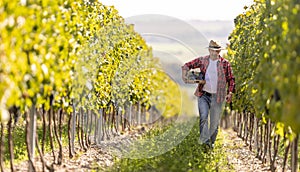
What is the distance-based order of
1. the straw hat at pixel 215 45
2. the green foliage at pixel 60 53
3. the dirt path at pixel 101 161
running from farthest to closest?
the straw hat at pixel 215 45 < the dirt path at pixel 101 161 < the green foliage at pixel 60 53

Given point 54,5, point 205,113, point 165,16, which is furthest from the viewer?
point 165,16

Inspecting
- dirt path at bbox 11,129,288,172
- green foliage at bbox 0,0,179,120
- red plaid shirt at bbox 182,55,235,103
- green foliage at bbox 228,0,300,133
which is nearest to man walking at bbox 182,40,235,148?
red plaid shirt at bbox 182,55,235,103

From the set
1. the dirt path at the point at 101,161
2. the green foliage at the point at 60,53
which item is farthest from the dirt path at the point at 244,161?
the green foliage at the point at 60,53

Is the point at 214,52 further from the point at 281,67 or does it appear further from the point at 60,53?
the point at 281,67

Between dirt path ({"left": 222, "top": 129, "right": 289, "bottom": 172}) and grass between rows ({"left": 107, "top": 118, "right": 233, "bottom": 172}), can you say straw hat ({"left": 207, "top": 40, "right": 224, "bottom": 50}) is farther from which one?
dirt path ({"left": 222, "top": 129, "right": 289, "bottom": 172})

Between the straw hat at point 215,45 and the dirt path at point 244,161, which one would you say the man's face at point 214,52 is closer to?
the straw hat at point 215,45

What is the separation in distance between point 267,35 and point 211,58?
3.06 metres

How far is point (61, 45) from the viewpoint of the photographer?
795 centimetres

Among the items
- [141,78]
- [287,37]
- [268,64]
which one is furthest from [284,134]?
[141,78]

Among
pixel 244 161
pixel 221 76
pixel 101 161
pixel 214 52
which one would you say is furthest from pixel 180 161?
pixel 244 161

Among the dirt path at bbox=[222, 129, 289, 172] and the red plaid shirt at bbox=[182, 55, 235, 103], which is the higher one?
the red plaid shirt at bbox=[182, 55, 235, 103]

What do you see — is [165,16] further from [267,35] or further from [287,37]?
[287,37]

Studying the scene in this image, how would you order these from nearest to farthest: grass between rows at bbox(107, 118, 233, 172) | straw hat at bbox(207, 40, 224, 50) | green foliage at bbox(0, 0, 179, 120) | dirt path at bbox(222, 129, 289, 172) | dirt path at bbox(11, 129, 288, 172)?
green foliage at bbox(0, 0, 179, 120) → grass between rows at bbox(107, 118, 233, 172) → dirt path at bbox(11, 129, 288, 172) → dirt path at bbox(222, 129, 289, 172) → straw hat at bbox(207, 40, 224, 50)

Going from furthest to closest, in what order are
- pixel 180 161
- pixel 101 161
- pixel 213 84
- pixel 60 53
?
1. pixel 213 84
2. pixel 101 161
3. pixel 180 161
4. pixel 60 53
